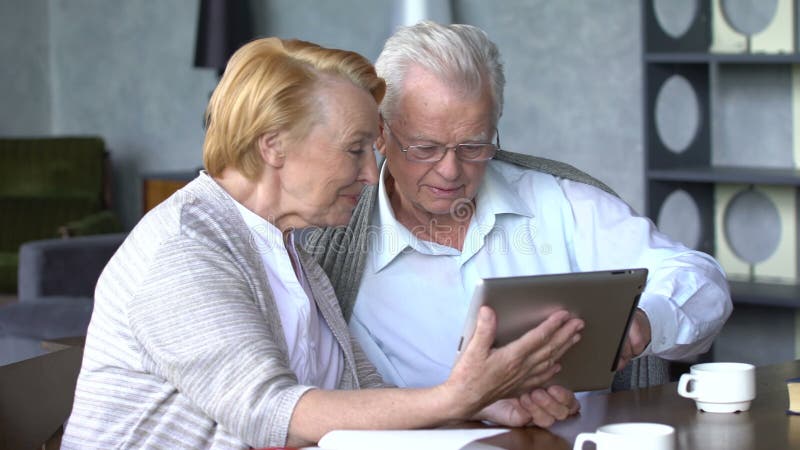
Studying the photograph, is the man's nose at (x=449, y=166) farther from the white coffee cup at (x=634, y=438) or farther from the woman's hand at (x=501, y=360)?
the white coffee cup at (x=634, y=438)

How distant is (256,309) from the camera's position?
1.59 meters

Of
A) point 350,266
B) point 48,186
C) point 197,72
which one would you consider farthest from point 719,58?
point 48,186

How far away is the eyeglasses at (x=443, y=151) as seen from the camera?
7.14ft

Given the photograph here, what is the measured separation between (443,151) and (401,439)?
876 millimetres

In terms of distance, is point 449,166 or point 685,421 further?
point 449,166

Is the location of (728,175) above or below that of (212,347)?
above

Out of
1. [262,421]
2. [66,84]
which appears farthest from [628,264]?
[66,84]

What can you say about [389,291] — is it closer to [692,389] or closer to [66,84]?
[692,389]

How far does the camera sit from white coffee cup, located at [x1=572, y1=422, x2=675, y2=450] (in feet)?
4.34

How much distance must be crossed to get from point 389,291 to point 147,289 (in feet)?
2.51

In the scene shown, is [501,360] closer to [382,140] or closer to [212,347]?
[212,347]

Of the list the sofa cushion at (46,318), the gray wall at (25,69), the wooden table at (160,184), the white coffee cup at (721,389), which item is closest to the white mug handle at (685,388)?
the white coffee cup at (721,389)

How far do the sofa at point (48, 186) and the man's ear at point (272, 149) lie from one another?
449 centimetres

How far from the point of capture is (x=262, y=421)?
59.1 inches
